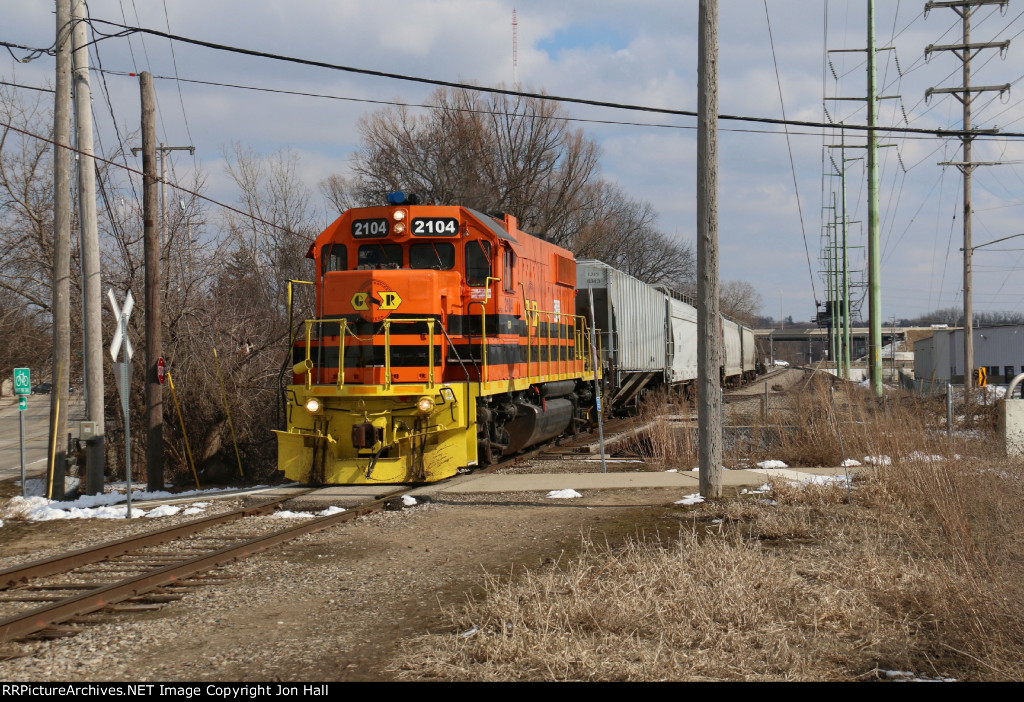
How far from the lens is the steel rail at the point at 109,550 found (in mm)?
7551

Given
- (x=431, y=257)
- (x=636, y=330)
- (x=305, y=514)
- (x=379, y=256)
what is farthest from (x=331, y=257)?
(x=636, y=330)

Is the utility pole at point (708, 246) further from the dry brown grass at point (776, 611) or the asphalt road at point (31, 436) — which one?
the asphalt road at point (31, 436)

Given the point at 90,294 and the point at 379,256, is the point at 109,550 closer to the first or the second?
the point at 379,256

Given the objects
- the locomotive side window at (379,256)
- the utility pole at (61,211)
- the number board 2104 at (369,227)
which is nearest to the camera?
the number board 2104 at (369,227)

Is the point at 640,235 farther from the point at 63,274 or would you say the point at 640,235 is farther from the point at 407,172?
the point at 63,274

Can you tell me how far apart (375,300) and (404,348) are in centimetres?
78

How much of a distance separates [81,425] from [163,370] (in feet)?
5.22

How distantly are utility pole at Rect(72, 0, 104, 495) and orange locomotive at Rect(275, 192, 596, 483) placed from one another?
11.3 feet

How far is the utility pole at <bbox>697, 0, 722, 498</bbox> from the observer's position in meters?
10.7

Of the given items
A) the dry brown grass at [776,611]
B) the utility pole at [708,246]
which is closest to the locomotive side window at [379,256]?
the utility pole at [708,246]

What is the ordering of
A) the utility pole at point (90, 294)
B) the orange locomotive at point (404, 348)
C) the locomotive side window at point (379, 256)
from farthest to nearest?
the utility pole at point (90, 294) → the locomotive side window at point (379, 256) → the orange locomotive at point (404, 348)

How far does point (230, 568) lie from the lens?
772 centimetres

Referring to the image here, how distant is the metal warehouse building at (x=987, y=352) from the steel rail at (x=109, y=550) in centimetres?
4266

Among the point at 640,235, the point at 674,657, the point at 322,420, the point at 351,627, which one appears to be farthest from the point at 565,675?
the point at 640,235
